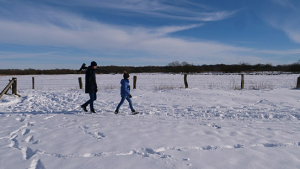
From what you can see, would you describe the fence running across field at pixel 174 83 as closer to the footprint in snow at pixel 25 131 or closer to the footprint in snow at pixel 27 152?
the footprint in snow at pixel 25 131

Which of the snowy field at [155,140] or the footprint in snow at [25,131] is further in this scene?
the footprint in snow at [25,131]

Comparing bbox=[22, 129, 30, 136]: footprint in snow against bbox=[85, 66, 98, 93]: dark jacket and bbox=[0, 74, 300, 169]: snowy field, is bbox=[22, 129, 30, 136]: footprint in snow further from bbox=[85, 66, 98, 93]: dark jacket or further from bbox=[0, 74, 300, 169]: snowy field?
bbox=[85, 66, 98, 93]: dark jacket

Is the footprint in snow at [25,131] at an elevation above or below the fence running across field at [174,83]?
below

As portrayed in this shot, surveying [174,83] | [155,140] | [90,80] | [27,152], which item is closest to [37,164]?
[27,152]

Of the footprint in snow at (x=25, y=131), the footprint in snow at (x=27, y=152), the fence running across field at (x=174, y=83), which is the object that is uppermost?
the fence running across field at (x=174, y=83)

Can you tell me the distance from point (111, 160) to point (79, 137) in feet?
5.12

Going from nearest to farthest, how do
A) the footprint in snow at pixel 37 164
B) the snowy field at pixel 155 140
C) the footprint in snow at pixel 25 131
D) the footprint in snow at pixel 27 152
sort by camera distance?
the footprint in snow at pixel 37 164
the snowy field at pixel 155 140
the footprint in snow at pixel 27 152
the footprint in snow at pixel 25 131

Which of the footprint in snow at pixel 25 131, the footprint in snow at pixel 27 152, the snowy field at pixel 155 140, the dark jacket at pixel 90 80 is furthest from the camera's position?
the dark jacket at pixel 90 80

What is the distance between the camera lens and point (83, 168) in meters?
3.13

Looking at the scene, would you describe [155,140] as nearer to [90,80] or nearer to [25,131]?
[25,131]

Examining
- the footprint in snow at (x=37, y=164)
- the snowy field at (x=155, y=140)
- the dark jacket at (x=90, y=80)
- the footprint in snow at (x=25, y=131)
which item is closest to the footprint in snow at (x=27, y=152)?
the snowy field at (x=155, y=140)

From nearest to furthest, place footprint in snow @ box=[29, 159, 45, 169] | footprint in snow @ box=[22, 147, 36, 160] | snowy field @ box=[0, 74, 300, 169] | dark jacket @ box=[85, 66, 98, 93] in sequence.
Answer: footprint in snow @ box=[29, 159, 45, 169] < snowy field @ box=[0, 74, 300, 169] < footprint in snow @ box=[22, 147, 36, 160] < dark jacket @ box=[85, 66, 98, 93]

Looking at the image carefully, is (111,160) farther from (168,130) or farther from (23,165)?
(168,130)

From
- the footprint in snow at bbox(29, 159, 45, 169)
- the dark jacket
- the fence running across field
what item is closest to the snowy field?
the footprint in snow at bbox(29, 159, 45, 169)
